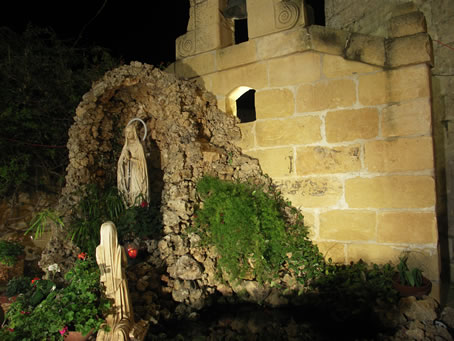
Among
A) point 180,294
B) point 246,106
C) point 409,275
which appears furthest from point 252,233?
point 246,106

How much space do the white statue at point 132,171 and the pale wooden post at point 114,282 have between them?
1.93 m

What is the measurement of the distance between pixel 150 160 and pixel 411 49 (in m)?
4.31

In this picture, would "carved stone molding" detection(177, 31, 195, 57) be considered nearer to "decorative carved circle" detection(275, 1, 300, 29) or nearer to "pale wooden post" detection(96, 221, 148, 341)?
"decorative carved circle" detection(275, 1, 300, 29)

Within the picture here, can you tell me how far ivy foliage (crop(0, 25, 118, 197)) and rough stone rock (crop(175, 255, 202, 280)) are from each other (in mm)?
3688

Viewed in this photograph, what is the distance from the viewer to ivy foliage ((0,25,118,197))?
575 cm

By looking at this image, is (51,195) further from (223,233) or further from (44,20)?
(223,233)

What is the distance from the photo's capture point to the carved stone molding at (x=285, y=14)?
4172 millimetres

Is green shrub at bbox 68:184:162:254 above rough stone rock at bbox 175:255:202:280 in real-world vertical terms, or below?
above

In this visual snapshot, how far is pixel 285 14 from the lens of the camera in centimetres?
425

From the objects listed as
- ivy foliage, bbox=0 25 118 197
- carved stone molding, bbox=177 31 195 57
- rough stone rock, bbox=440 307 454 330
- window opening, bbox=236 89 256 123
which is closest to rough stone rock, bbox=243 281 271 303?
rough stone rock, bbox=440 307 454 330

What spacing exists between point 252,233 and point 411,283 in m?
1.82

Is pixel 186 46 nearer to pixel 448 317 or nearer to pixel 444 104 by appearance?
pixel 444 104

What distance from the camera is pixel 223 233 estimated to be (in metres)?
3.62

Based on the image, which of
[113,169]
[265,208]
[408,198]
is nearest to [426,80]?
[408,198]
